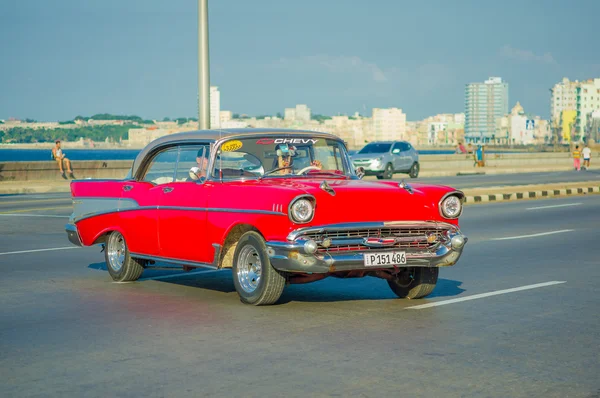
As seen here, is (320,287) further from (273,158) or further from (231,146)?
(231,146)

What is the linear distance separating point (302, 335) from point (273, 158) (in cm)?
274

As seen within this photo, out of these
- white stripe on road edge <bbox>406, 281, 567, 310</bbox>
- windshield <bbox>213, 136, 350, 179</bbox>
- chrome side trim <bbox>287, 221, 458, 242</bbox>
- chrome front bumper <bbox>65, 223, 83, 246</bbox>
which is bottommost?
white stripe on road edge <bbox>406, 281, 567, 310</bbox>

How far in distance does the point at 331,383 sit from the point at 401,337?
1.58m

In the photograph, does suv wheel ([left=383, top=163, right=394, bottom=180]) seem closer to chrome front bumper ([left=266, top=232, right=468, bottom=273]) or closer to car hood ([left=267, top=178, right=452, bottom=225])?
car hood ([left=267, top=178, right=452, bottom=225])

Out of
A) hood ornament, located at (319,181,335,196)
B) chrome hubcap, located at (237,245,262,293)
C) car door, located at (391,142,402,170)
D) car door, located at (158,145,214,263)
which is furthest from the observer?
car door, located at (391,142,402,170)

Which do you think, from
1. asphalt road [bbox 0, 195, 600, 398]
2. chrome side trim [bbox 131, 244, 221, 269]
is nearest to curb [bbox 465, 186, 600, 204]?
asphalt road [bbox 0, 195, 600, 398]

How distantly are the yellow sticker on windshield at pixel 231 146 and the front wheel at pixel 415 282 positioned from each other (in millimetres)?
1985

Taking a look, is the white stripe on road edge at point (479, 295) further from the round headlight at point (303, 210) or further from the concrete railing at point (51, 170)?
the concrete railing at point (51, 170)

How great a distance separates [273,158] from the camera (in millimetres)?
9773

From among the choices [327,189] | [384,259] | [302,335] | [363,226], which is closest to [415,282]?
[384,259]

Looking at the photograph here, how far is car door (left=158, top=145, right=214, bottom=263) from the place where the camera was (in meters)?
9.43

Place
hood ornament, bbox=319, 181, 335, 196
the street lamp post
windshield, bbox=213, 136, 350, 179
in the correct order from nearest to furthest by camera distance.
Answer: hood ornament, bbox=319, 181, 335, 196, windshield, bbox=213, 136, 350, 179, the street lamp post

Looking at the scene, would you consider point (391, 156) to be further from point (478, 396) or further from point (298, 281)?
point (478, 396)

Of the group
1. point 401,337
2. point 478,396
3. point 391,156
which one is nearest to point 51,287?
point 401,337
